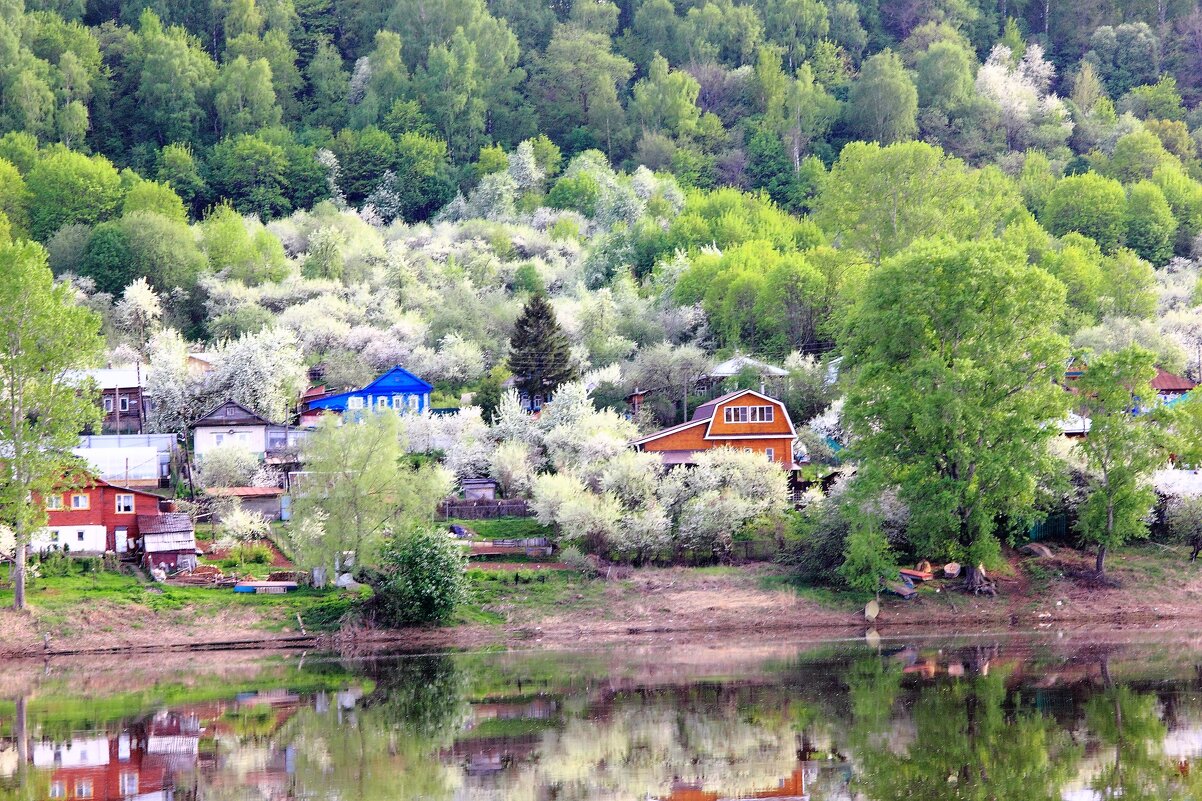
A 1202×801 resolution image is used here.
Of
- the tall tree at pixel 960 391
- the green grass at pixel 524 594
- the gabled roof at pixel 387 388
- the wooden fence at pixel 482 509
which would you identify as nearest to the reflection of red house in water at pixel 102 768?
the green grass at pixel 524 594

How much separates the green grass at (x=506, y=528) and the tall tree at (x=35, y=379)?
15348 mm

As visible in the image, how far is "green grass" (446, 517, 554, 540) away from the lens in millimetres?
64812

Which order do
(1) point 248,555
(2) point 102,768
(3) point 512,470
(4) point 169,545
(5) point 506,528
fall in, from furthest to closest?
(3) point 512,470 → (5) point 506,528 → (1) point 248,555 → (4) point 169,545 → (2) point 102,768

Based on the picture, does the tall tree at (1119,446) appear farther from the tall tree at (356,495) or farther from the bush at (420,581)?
the tall tree at (356,495)

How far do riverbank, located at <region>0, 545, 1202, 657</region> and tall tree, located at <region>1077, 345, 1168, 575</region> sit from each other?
2225 mm

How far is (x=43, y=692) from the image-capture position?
47594 mm

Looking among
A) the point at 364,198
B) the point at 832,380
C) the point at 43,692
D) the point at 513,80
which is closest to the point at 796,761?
the point at 43,692

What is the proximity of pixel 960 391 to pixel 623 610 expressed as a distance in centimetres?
1421

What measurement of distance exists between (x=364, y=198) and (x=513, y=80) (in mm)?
21666

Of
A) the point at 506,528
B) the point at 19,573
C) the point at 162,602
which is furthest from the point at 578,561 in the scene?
the point at 19,573

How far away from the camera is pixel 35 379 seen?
58.0m

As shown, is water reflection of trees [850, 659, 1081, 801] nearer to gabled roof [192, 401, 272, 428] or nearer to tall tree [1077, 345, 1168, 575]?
tall tree [1077, 345, 1168, 575]

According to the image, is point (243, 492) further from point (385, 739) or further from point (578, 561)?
point (385, 739)

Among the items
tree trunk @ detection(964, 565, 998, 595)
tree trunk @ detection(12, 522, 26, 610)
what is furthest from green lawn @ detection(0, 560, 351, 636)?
tree trunk @ detection(964, 565, 998, 595)
